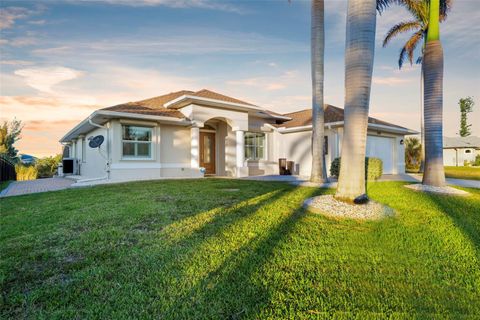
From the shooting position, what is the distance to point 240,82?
58.9ft

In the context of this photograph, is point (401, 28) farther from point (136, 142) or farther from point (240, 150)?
point (136, 142)

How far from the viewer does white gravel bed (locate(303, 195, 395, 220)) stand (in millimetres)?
5793

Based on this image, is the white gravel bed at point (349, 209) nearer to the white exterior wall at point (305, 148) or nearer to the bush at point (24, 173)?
the white exterior wall at point (305, 148)

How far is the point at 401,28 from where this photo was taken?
1950 cm

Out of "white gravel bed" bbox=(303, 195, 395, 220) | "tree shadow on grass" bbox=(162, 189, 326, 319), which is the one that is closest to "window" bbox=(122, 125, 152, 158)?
"white gravel bed" bbox=(303, 195, 395, 220)

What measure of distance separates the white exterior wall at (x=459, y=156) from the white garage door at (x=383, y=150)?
120 ft

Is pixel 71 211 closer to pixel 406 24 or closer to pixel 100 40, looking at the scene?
pixel 100 40

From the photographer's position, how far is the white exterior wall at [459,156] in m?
46.2

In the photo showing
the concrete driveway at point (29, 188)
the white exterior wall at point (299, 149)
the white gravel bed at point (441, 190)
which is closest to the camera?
the white gravel bed at point (441, 190)

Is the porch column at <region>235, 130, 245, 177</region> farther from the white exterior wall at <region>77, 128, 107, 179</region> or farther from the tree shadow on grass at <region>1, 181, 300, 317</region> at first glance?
the tree shadow on grass at <region>1, 181, 300, 317</region>

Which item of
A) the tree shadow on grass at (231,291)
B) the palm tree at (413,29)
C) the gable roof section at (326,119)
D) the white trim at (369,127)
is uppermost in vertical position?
the palm tree at (413,29)

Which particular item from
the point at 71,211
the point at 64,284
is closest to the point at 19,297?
the point at 64,284

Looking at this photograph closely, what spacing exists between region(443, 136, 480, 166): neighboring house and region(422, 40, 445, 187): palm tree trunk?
45294 mm

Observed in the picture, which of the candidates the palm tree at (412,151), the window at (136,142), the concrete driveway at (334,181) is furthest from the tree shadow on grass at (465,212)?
the palm tree at (412,151)
